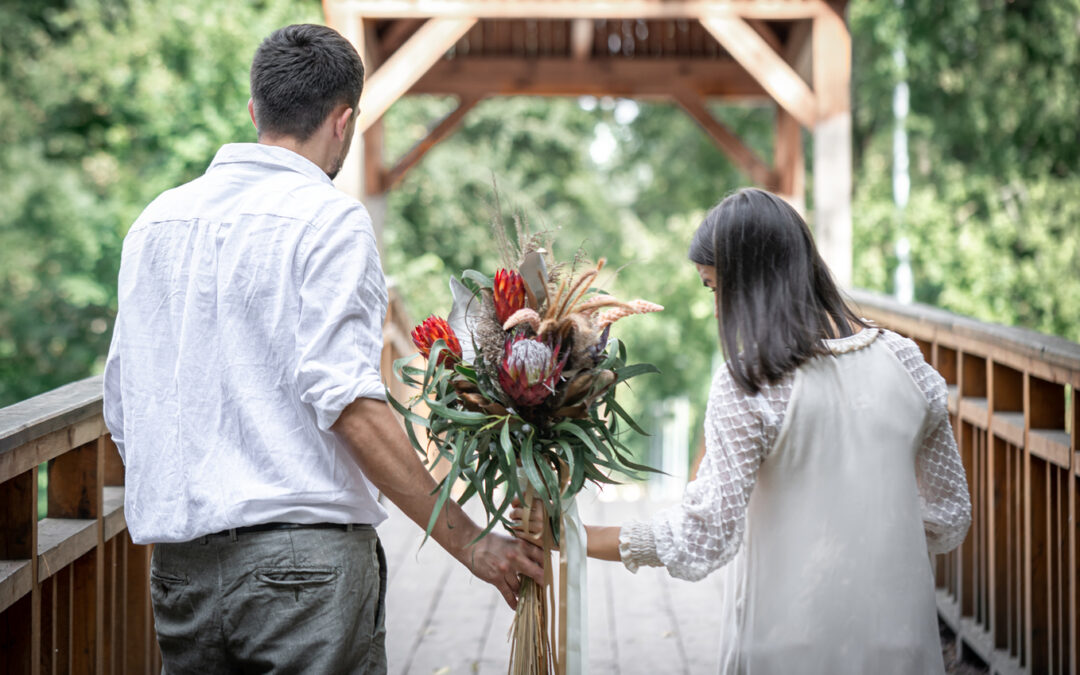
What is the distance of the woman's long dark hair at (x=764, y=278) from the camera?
70.7 inches

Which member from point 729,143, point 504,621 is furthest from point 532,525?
point 729,143

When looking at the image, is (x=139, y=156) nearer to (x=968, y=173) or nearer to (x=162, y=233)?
(x=968, y=173)

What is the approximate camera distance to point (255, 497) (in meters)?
1.70

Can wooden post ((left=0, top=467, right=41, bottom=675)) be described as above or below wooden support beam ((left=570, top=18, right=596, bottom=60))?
below

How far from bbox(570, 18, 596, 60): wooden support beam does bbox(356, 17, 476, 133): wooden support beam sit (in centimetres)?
151

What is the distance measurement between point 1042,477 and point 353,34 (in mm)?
5193

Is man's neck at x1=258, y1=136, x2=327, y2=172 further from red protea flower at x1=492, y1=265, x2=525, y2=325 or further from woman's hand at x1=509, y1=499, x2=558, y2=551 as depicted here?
woman's hand at x1=509, y1=499, x2=558, y2=551

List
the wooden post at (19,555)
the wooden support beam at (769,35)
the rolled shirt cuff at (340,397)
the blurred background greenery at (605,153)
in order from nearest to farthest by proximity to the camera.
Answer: the rolled shirt cuff at (340,397), the wooden post at (19,555), the wooden support beam at (769,35), the blurred background greenery at (605,153)


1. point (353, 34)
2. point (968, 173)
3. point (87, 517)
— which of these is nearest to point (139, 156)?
point (353, 34)

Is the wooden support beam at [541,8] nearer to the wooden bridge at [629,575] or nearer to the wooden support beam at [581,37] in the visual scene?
the wooden support beam at [581,37]

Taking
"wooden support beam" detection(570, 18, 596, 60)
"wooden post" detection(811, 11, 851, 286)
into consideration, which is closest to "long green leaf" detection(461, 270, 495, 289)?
"wooden post" detection(811, 11, 851, 286)

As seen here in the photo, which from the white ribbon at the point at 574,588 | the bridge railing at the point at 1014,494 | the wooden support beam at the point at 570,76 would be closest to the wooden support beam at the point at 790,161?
the wooden support beam at the point at 570,76

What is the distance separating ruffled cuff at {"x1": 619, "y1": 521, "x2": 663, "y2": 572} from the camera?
1.88m

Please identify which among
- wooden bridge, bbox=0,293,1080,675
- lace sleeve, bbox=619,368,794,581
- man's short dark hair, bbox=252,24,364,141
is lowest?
wooden bridge, bbox=0,293,1080,675
